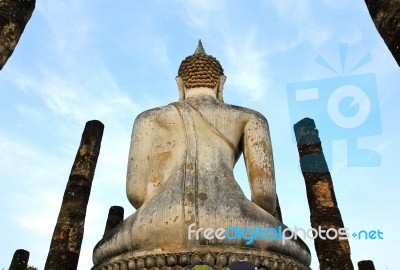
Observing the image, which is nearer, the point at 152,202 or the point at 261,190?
the point at 152,202

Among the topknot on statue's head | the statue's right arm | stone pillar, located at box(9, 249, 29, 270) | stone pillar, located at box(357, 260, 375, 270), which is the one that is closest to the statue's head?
the topknot on statue's head

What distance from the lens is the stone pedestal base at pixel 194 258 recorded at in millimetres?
2518

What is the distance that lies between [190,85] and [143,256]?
1.77 m

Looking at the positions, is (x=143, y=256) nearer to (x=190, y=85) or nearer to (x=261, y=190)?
(x=261, y=190)

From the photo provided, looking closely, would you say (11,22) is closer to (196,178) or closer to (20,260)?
(196,178)

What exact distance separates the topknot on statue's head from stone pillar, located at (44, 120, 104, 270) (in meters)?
5.56

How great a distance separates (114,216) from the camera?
1121 cm

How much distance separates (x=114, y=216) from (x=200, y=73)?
26.3ft

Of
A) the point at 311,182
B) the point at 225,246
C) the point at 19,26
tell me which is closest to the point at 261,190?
the point at 225,246

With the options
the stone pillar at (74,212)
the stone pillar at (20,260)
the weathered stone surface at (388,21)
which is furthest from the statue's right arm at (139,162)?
the stone pillar at (20,260)

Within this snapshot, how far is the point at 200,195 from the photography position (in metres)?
2.88

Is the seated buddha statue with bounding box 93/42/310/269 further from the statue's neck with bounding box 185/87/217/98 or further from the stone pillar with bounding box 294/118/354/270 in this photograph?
the stone pillar with bounding box 294/118/354/270

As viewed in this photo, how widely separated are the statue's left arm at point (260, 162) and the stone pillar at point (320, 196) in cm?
472

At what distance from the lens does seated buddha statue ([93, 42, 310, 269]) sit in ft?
8.77
